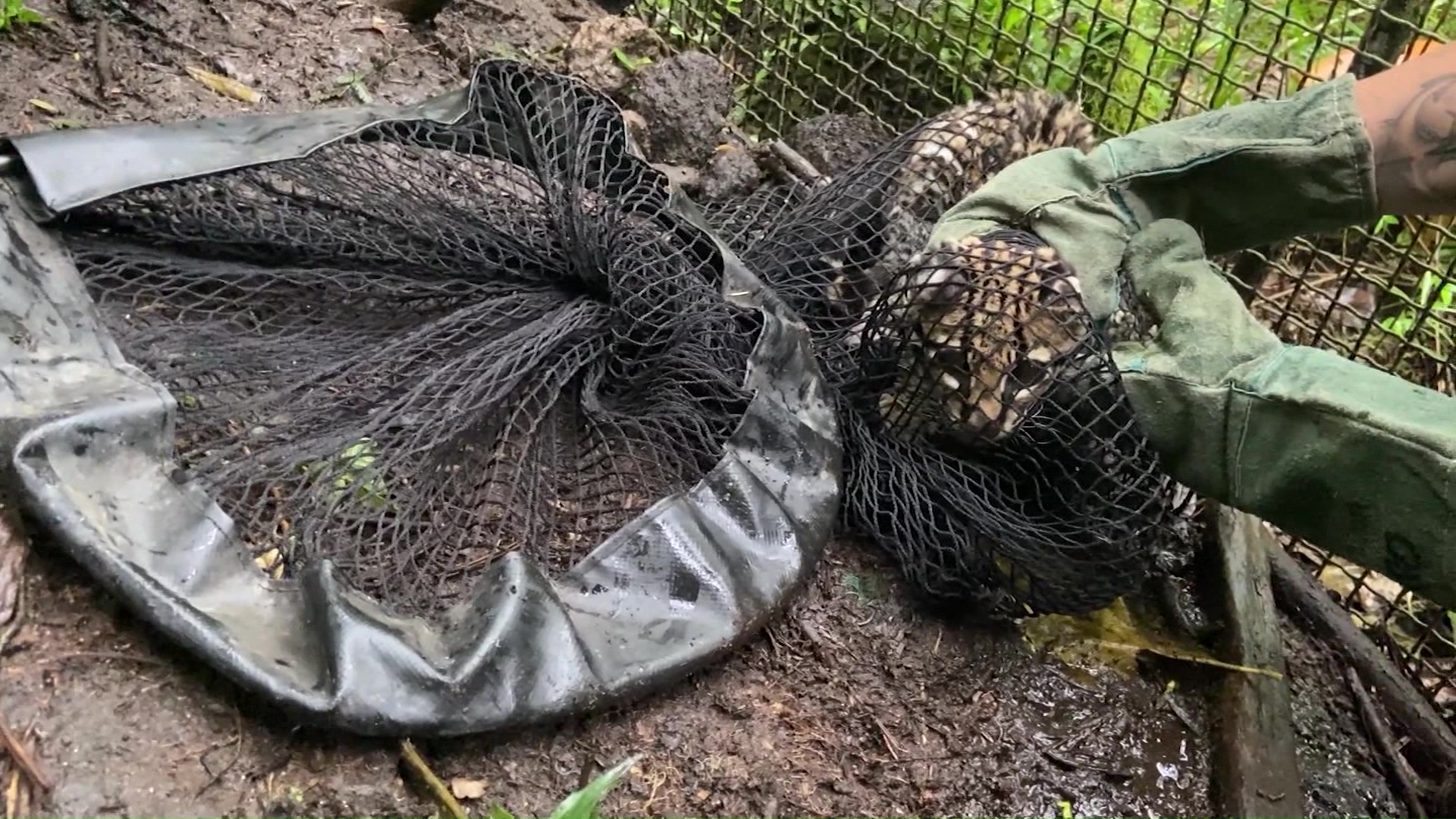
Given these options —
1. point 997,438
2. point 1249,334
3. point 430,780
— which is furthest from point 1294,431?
point 430,780

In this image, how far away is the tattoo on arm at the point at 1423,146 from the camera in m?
2.00

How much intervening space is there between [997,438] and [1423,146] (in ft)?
2.99

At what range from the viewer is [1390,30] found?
8.14ft

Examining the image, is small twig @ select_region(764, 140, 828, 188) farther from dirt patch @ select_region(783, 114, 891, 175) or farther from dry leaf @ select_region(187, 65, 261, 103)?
dry leaf @ select_region(187, 65, 261, 103)

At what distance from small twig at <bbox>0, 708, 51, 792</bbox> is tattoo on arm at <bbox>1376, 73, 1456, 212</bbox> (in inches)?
89.0

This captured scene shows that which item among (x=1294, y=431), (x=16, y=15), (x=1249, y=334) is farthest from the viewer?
(x=16, y=15)

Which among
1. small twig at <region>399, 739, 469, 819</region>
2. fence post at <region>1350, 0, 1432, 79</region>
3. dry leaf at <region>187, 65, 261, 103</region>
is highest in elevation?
fence post at <region>1350, 0, 1432, 79</region>

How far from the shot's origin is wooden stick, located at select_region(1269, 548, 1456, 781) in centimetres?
234

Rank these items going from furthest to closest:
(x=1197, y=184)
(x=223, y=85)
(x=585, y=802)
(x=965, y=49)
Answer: (x=965, y=49) < (x=223, y=85) < (x=1197, y=184) < (x=585, y=802)

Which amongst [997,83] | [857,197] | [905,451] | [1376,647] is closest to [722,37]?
[997,83]

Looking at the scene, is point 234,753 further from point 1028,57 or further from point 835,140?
point 1028,57

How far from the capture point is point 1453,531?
1.64 m

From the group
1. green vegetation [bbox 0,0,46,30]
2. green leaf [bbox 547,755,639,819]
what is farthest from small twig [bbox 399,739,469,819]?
green vegetation [bbox 0,0,46,30]

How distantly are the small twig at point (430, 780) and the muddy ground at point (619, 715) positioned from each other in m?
0.02
